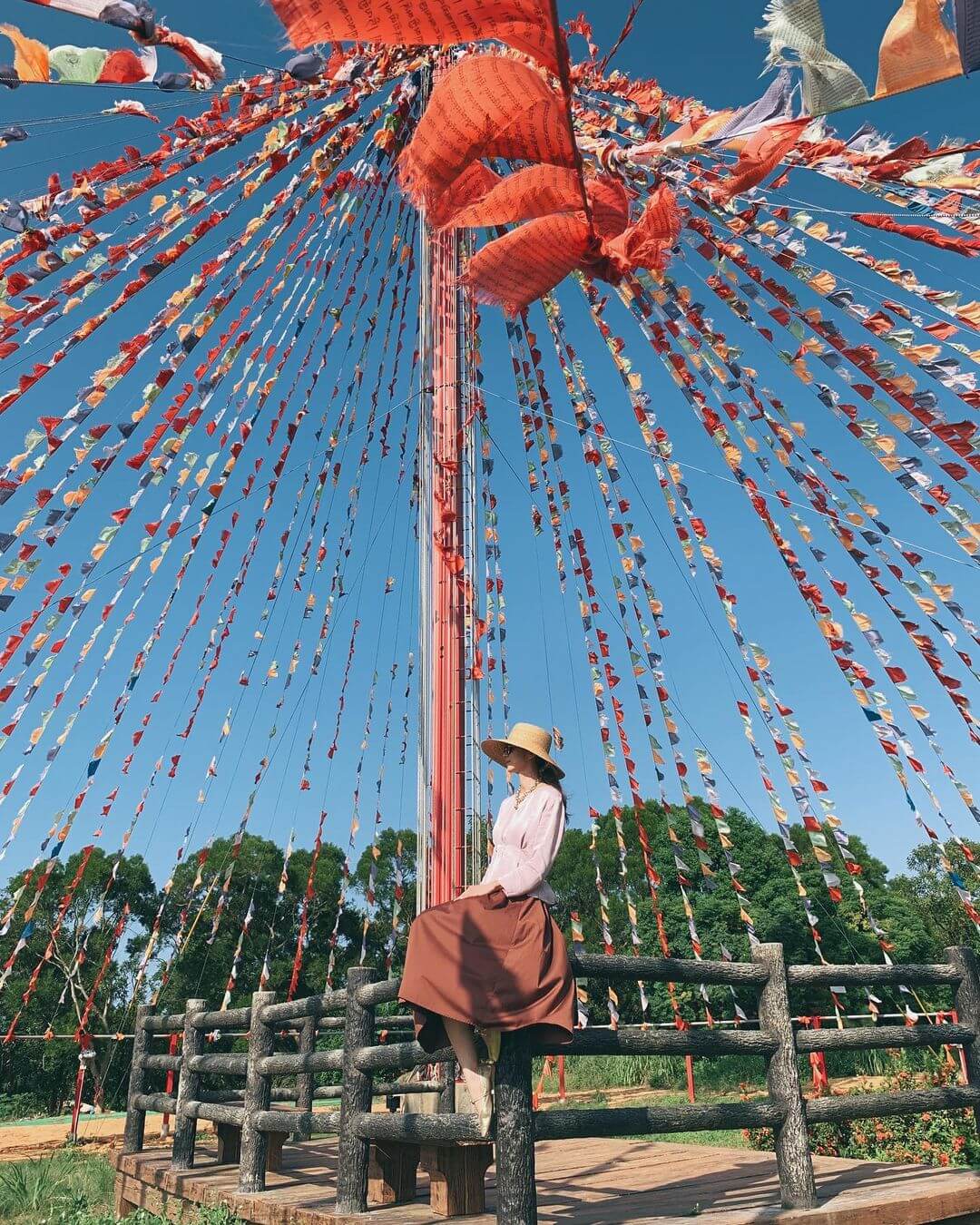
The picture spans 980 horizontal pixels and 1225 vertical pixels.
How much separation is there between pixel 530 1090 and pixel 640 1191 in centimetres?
221

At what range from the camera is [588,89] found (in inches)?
268

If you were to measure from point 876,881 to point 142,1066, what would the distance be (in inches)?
1162

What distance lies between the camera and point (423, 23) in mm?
3988

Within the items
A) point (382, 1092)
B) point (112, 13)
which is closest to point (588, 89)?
point (112, 13)

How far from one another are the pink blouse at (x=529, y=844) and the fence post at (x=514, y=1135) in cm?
55

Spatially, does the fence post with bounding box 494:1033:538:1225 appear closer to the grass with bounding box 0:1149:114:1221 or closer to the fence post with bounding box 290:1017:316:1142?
the fence post with bounding box 290:1017:316:1142

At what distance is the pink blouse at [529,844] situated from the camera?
3654 mm

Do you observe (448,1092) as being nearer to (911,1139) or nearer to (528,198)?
(528,198)

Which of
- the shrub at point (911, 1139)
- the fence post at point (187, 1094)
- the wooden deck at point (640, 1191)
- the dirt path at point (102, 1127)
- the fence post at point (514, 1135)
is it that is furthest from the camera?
the dirt path at point (102, 1127)

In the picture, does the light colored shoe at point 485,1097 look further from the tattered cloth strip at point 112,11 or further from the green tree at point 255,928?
the green tree at point 255,928

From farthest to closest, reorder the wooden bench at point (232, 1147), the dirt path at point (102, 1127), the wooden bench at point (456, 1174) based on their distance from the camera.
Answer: the dirt path at point (102, 1127)
the wooden bench at point (232, 1147)
the wooden bench at point (456, 1174)

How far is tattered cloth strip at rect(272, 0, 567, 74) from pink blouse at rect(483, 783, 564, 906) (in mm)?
3168

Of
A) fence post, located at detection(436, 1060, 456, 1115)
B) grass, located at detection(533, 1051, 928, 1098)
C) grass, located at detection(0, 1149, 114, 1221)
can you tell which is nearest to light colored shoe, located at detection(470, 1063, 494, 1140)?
fence post, located at detection(436, 1060, 456, 1115)

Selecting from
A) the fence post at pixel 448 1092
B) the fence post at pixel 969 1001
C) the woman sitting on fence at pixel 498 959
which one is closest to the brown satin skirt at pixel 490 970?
the woman sitting on fence at pixel 498 959
